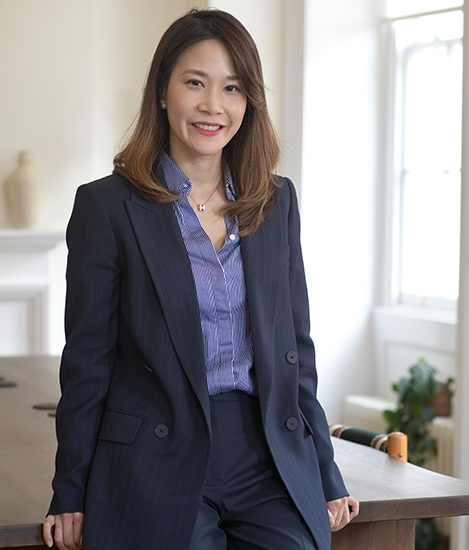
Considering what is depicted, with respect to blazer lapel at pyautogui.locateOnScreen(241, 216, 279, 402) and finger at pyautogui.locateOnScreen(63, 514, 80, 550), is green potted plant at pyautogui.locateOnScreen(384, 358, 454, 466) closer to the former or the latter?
blazer lapel at pyautogui.locateOnScreen(241, 216, 279, 402)

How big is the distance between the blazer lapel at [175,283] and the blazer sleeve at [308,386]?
0.77 ft

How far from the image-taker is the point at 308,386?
62.6 inches

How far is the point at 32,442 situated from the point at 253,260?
99 centimetres

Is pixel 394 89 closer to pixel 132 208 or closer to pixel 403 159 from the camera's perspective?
pixel 403 159

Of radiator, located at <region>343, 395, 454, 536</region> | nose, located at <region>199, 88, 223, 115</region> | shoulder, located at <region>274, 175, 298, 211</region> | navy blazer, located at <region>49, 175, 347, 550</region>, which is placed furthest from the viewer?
radiator, located at <region>343, 395, 454, 536</region>

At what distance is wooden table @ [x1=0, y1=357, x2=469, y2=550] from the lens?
1.57m

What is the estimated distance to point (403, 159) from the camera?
15.8 feet

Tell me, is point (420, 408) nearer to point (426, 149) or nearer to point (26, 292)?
point (426, 149)

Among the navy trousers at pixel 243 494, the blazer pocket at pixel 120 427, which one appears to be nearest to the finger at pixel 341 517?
the navy trousers at pixel 243 494

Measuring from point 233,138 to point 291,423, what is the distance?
Answer: 0.59 metres

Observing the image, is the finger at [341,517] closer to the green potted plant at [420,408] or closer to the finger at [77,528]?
the finger at [77,528]

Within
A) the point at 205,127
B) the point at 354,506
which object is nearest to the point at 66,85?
the point at 205,127

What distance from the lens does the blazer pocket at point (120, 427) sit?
143 cm

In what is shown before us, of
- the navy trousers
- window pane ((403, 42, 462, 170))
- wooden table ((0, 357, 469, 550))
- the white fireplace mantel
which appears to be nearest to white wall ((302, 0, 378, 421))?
window pane ((403, 42, 462, 170))
